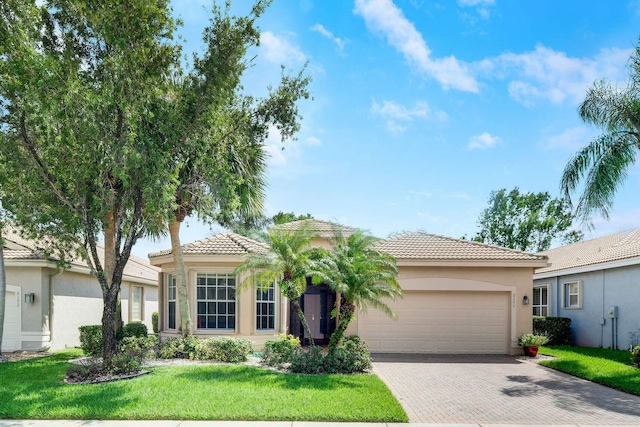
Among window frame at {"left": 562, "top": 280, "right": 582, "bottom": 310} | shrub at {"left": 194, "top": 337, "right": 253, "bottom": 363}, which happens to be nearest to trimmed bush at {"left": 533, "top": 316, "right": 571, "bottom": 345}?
window frame at {"left": 562, "top": 280, "right": 582, "bottom": 310}

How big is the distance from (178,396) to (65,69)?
7.31m

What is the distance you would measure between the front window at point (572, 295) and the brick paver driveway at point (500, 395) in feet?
25.7

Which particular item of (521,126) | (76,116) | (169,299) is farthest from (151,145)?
(521,126)

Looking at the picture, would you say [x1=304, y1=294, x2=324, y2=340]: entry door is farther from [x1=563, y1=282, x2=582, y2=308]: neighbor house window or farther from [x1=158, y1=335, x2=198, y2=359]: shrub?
[x1=563, y1=282, x2=582, y2=308]: neighbor house window

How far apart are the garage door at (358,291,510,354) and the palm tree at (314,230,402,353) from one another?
11.5ft

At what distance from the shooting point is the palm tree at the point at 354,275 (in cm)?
1195

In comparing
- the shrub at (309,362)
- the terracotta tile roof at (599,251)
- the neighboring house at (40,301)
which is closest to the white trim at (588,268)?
the terracotta tile roof at (599,251)

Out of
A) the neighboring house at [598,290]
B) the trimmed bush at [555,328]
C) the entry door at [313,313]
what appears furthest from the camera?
the trimmed bush at [555,328]

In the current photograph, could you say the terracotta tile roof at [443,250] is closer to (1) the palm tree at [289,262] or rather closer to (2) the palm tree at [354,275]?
(2) the palm tree at [354,275]

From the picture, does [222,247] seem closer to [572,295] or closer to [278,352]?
[278,352]

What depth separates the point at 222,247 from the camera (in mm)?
15711

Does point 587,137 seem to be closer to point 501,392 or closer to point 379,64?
point 379,64

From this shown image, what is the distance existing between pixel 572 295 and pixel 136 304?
2105 centimetres

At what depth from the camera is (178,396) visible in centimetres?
877
